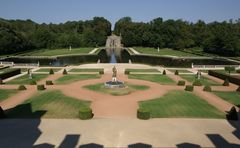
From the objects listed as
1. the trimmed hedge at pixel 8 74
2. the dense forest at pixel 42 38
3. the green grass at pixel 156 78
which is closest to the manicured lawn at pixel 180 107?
the green grass at pixel 156 78

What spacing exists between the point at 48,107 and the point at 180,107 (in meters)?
12.7

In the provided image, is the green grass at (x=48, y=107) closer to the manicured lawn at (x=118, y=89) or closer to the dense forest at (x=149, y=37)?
the manicured lawn at (x=118, y=89)

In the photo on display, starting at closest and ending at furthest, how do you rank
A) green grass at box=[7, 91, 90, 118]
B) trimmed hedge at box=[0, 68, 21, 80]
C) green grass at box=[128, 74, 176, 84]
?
1. green grass at box=[7, 91, 90, 118]
2. green grass at box=[128, 74, 176, 84]
3. trimmed hedge at box=[0, 68, 21, 80]

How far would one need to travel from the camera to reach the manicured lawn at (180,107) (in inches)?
937

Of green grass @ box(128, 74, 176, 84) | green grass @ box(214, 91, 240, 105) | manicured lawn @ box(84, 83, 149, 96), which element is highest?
green grass @ box(128, 74, 176, 84)

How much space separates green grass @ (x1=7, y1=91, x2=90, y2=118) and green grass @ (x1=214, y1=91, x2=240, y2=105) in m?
15.5

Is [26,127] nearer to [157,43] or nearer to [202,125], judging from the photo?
[202,125]

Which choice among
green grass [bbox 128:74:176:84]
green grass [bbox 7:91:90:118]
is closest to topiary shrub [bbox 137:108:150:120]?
green grass [bbox 7:91:90:118]

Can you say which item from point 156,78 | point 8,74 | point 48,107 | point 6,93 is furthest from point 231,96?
point 8,74

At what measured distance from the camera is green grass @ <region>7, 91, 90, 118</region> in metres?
23.4

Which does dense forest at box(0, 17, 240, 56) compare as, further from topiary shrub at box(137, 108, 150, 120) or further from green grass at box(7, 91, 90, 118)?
topiary shrub at box(137, 108, 150, 120)

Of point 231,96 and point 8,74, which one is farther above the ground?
point 8,74

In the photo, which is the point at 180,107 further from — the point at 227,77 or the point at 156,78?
the point at 227,77

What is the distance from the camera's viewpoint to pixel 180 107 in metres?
26.1
